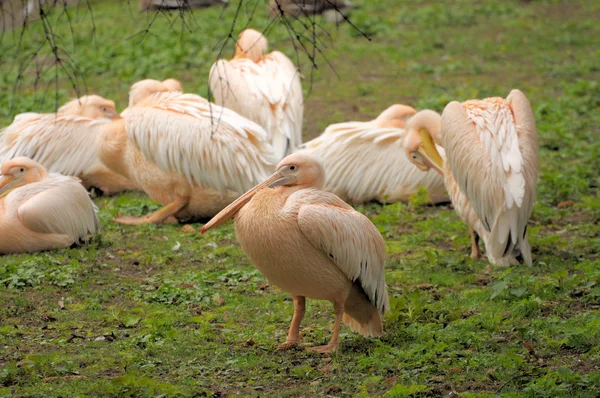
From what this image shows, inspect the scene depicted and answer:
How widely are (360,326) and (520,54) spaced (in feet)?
31.0

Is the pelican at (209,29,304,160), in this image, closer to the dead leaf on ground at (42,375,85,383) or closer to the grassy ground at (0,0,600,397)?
the grassy ground at (0,0,600,397)

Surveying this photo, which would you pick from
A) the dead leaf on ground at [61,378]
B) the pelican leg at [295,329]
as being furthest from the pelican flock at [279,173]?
the dead leaf on ground at [61,378]

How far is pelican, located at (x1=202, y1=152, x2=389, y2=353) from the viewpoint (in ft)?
14.6

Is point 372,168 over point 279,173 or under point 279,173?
under

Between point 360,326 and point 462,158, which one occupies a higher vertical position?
point 462,158

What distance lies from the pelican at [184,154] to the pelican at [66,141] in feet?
2.41

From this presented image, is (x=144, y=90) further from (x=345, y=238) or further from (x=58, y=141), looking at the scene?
(x=345, y=238)

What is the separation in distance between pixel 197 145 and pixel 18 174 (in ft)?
4.64

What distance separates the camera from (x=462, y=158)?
6.29 metres

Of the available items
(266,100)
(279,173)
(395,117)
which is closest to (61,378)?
(279,173)

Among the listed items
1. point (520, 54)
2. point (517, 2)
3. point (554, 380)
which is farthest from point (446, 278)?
point (517, 2)

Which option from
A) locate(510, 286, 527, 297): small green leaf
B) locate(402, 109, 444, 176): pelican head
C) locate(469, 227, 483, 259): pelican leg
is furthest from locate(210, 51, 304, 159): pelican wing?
locate(510, 286, 527, 297): small green leaf

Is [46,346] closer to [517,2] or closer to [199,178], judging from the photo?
[199,178]

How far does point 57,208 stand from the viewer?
627cm
